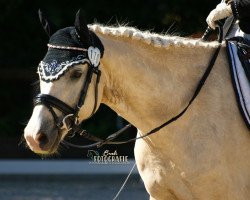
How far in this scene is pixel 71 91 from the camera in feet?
15.4

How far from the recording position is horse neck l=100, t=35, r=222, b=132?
4973 millimetres

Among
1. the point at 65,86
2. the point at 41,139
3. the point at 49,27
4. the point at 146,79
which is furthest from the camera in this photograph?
the point at 146,79

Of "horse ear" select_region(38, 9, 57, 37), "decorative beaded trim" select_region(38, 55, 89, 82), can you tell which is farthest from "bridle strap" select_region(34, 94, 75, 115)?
"horse ear" select_region(38, 9, 57, 37)

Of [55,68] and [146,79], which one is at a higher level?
[55,68]

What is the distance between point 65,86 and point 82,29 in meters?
0.34

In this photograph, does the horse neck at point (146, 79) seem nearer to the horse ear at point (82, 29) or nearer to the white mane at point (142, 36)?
the white mane at point (142, 36)

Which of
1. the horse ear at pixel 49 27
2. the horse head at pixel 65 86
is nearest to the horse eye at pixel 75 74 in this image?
the horse head at pixel 65 86

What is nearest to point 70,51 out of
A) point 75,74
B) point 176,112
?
point 75,74

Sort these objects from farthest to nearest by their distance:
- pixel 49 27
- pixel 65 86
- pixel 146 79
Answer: pixel 146 79 < pixel 49 27 < pixel 65 86

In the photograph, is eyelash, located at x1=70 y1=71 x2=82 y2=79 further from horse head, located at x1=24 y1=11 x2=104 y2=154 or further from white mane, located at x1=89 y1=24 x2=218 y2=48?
white mane, located at x1=89 y1=24 x2=218 y2=48

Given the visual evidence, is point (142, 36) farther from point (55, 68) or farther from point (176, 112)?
point (55, 68)

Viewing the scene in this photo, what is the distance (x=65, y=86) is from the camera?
15.3ft

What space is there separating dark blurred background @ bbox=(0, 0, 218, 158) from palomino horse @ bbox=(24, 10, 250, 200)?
25.4 feet

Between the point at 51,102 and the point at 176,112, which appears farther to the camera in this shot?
the point at 176,112
